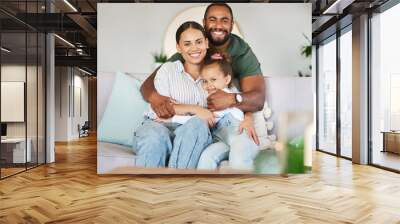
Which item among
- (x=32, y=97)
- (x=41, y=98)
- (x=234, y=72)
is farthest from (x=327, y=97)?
(x=32, y=97)

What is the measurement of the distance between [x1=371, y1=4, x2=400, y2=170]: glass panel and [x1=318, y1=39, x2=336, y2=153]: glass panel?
82.7 inches

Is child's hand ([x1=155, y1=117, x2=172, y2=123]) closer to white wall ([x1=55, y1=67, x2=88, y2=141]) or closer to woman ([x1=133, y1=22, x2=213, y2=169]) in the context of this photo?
woman ([x1=133, y1=22, x2=213, y2=169])

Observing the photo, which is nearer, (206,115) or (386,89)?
(206,115)

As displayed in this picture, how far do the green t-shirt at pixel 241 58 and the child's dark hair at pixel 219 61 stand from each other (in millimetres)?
92

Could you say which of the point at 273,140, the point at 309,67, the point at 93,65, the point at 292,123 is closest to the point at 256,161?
the point at 273,140

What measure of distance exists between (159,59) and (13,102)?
2792mm

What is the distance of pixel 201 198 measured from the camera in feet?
17.1

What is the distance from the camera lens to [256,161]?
22.8ft

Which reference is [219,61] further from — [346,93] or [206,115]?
[346,93]

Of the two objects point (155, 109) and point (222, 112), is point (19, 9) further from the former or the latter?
point (222, 112)

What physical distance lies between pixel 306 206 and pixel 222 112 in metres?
2.60

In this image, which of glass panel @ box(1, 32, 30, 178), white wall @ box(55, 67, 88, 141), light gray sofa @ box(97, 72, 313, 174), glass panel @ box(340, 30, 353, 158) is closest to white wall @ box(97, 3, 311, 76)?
light gray sofa @ box(97, 72, 313, 174)

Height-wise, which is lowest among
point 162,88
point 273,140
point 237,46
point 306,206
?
point 306,206

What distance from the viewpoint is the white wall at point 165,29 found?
22.9 feet
